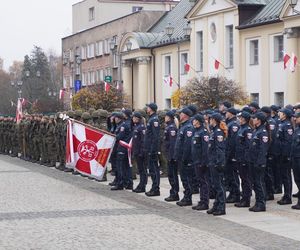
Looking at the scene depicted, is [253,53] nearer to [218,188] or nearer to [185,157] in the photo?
[185,157]

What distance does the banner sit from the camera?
20.5m

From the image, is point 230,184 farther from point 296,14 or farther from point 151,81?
point 151,81

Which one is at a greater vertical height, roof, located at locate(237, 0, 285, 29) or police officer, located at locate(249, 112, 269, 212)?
roof, located at locate(237, 0, 285, 29)

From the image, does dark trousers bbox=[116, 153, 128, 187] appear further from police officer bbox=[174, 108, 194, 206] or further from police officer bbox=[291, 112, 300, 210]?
police officer bbox=[291, 112, 300, 210]

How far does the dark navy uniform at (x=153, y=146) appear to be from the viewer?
688 inches

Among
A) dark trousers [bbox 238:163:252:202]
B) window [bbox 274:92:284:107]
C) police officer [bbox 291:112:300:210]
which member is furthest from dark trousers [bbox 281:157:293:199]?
window [bbox 274:92:284:107]

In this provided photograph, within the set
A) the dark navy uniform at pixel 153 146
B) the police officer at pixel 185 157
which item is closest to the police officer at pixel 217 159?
the police officer at pixel 185 157

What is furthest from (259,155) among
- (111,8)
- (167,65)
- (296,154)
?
(111,8)

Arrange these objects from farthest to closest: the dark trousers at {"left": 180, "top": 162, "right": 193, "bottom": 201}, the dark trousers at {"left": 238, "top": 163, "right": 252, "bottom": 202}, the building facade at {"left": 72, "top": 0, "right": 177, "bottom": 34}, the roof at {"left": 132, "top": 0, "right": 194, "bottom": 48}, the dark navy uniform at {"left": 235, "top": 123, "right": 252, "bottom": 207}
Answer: the building facade at {"left": 72, "top": 0, "right": 177, "bottom": 34}
the roof at {"left": 132, "top": 0, "right": 194, "bottom": 48}
the dark trousers at {"left": 180, "top": 162, "right": 193, "bottom": 201}
the dark trousers at {"left": 238, "top": 163, "right": 252, "bottom": 202}
the dark navy uniform at {"left": 235, "top": 123, "right": 252, "bottom": 207}

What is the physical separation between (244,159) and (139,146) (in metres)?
3.69

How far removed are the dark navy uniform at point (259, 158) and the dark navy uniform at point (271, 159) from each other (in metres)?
1.47

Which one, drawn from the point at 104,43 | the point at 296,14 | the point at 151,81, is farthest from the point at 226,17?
→ the point at 104,43

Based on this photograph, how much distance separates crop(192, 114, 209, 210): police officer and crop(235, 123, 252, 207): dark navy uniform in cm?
71

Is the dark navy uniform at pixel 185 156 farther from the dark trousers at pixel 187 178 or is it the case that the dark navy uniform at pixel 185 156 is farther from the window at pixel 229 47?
the window at pixel 229 47
